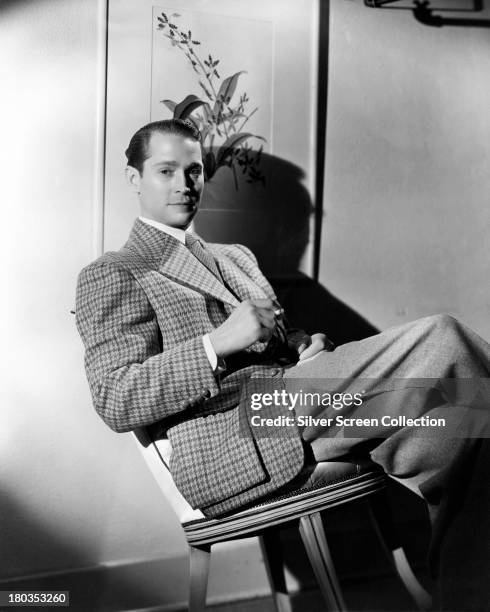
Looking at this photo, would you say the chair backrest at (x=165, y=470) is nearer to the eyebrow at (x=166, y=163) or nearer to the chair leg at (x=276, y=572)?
the chair leg at (x=276, y=572)

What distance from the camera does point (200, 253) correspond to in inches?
41.5

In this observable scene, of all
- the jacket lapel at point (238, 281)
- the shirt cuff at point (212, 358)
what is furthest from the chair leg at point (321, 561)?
the jacket lapel at point (238, 281)

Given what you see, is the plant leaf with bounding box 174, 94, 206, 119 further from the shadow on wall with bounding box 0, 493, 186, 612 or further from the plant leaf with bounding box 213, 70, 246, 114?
the shadow on wall with bounding box 0, 493, 186, 612

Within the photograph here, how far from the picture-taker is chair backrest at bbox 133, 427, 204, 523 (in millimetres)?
913

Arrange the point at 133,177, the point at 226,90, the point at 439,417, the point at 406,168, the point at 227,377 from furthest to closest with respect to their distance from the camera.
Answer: the point at 406,168, the point at 226,90, the point at 133,177, the point at 227,377, the point at 439,417

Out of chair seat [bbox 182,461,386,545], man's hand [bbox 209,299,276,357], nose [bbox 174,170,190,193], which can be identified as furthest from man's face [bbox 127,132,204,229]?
chair seat [bbox 182,461,386,545]

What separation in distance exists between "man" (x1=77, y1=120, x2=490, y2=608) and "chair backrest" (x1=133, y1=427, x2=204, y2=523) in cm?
2

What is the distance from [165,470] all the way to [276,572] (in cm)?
31

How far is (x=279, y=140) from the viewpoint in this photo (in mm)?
1229

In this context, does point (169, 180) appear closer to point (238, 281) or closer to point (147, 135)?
point (147, 135)

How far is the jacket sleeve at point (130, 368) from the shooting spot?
2.78 ft

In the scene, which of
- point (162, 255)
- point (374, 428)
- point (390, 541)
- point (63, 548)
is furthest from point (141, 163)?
point (390, 541)

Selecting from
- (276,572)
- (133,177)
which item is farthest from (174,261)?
(276,572)

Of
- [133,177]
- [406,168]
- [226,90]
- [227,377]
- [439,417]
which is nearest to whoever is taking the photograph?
[439,417]
